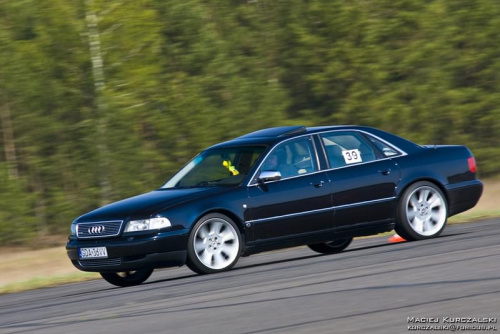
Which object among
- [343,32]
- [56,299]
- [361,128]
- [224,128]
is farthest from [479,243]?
[343,32]

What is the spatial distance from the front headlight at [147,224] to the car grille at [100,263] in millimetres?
354

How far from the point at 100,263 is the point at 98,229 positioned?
1.19 ft

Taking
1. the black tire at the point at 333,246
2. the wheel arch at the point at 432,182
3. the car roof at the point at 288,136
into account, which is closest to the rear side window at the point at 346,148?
the car roof at the point at 288,136

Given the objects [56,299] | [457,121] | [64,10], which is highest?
[64,10]

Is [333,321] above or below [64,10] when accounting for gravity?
below

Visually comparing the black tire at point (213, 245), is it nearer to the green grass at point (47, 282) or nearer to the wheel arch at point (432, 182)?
the wheel arch at point (432, 182)

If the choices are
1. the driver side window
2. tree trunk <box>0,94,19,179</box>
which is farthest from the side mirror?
tree trunk <box>0,94,19,179</box>

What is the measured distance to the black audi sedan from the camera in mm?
10992

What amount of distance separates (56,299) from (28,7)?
1143cm

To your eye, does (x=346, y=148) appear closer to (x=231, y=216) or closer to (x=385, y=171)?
(x=385, y=171)

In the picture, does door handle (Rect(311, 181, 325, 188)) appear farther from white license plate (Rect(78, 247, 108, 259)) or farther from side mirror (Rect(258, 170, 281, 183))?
white license plate (Rect(78, 247, 108, 259))

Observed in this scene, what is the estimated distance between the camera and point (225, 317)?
769cm

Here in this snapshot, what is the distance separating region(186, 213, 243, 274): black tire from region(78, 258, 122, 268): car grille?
0.73 m

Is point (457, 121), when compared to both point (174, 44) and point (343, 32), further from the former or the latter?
point (174, 44)
